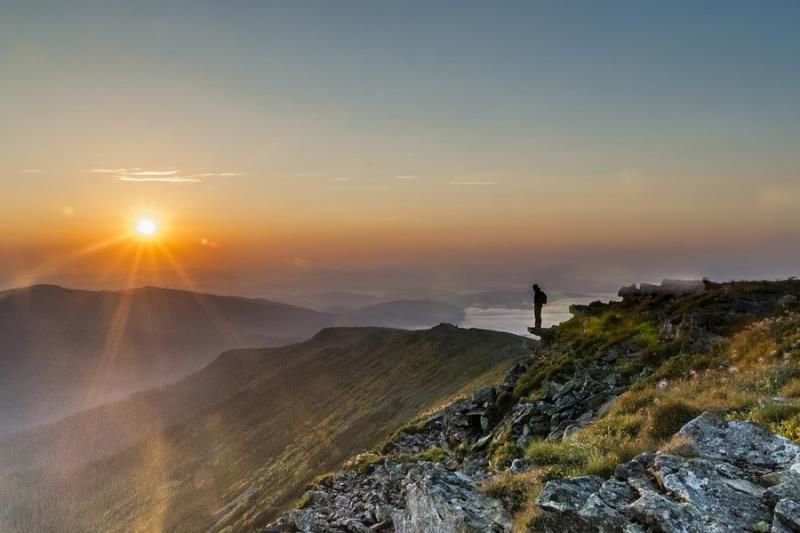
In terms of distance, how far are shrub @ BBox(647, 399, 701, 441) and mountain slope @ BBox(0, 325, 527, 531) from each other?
58.4m

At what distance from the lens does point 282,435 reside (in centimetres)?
11312

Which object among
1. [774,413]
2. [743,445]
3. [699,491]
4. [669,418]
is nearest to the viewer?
[699,491]

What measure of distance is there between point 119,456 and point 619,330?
189 m

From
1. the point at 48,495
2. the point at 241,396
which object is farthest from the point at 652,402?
the point at 48,495

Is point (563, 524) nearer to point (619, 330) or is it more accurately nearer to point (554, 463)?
point (554, 463)

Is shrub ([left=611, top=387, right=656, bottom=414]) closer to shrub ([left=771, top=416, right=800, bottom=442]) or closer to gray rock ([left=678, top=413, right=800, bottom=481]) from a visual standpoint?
shrub ([left=771, top=416, right=800, bottom=442])

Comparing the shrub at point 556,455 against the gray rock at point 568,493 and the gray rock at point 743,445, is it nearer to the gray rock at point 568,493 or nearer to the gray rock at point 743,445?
the gray rock at point 568,493

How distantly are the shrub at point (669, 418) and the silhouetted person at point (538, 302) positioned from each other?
27.1m

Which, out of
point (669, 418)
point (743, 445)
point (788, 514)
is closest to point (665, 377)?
point (669, 418)

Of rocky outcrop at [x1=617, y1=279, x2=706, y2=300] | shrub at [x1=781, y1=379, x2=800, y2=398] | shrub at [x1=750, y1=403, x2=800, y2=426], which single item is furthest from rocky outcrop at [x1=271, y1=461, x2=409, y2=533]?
rocky outcrop at [x1=617, y1=279, x2=706, y2=300]

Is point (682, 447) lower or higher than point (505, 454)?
higher

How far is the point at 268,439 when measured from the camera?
11550 centimetres

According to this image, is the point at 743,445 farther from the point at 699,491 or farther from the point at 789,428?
the point at 699,491

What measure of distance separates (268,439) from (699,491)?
4634 inches
